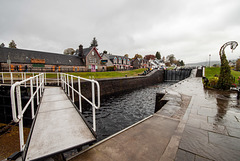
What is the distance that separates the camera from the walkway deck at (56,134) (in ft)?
6.97

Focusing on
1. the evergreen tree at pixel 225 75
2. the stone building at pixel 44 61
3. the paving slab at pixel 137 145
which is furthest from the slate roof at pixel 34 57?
the evergreen tree at pixel 225 75

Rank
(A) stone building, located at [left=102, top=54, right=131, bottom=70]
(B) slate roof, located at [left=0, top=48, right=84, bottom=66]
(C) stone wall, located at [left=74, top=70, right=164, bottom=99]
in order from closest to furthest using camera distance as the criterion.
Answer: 1. (C) stone wall, located at [left=74, top=70, right=164, bottom=99]
2. (B) slate roof, located at [left=0, top=48, right=84, bottom=66]
3. (A) stone building, located at [left=102, top=54, right=131, bottom=70]

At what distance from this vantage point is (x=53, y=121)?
326cm

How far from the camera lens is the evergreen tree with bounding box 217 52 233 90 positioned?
9.06 metres

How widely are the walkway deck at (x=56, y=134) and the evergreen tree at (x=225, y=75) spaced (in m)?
11.7

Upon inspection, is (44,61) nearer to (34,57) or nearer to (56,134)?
(34,57)

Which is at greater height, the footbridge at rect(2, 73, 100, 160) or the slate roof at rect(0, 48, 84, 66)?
the slate roof at rect(0, 48, 84, 66)

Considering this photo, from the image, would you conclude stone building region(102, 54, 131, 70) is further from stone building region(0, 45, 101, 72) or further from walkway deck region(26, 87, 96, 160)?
walkway deck region(26, 87, 96, 160)

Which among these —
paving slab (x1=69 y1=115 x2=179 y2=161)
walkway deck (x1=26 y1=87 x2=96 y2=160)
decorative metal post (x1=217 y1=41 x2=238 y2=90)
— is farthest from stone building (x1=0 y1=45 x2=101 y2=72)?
decorative metal post (x1=217 y1=41 x2=238 y2=90)

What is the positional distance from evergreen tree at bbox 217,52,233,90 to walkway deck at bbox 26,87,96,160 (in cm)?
1175

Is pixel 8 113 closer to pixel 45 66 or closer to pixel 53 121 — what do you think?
pixel 53 121

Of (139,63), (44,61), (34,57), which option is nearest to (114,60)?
(139,63)

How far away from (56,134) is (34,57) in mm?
35622

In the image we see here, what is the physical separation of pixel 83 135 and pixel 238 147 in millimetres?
3745
